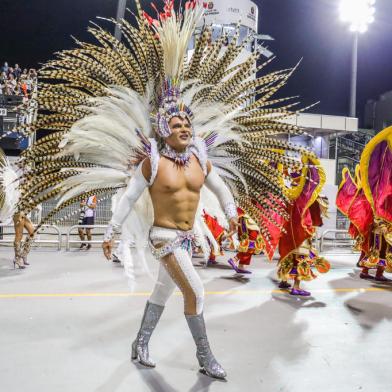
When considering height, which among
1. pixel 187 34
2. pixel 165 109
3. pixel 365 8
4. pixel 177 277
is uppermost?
pixel 365 8

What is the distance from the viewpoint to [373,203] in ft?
17.0

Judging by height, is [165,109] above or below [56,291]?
above

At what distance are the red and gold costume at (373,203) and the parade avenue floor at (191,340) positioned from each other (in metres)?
0.46

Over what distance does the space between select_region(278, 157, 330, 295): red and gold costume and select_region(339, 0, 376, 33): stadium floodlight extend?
14.1 meters

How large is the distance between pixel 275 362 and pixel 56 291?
2.95m

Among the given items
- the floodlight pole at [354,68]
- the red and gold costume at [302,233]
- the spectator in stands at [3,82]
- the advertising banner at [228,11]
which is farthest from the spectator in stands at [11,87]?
the floodlight pole at [354,68]

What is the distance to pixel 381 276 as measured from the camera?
625 centimetres

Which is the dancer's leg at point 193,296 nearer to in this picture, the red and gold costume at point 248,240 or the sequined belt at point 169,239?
the sequined belt at point 169,239

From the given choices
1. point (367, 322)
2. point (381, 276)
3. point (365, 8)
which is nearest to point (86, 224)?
point (381, 276)

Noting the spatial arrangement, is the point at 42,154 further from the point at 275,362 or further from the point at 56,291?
the point at 56,291

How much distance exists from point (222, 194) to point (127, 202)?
0.65 metres

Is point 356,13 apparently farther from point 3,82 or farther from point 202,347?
point 202,347

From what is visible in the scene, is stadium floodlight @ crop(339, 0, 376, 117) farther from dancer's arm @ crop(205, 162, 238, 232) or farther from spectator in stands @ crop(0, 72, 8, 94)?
dancer's arm @ crop(205, 162, 238, 232)

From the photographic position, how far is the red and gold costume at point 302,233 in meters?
4.98
